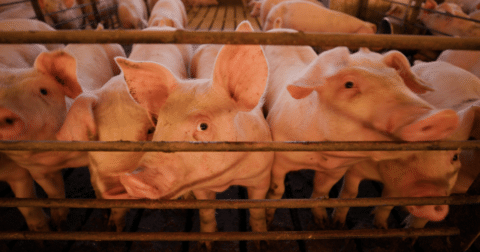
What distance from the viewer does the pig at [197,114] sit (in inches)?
37.9

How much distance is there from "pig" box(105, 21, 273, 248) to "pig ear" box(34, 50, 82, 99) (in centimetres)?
42

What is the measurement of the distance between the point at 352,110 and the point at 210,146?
69 centimetres

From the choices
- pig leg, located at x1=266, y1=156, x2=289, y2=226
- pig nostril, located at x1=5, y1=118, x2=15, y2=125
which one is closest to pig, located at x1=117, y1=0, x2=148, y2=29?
pig nostril, located at x1=5, y1=118, x2=15, y2=125

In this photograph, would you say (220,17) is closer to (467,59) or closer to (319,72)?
(467,59)

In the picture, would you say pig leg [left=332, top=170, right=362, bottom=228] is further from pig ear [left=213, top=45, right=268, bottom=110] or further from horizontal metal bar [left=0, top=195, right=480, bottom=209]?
pig ear [left=213, top=45, right=268, bottom=110]

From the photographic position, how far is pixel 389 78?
116cm

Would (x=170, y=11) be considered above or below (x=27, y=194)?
above

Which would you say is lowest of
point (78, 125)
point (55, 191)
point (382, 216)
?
point (382, 216)

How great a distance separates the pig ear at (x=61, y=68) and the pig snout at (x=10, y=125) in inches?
11.8

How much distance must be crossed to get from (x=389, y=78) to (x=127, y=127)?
50.0 inches

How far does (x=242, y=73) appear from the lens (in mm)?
1056

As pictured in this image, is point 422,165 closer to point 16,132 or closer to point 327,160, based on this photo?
point 327,160

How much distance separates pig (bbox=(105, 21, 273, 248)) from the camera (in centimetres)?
96

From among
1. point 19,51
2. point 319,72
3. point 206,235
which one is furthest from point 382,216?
→ point 19,51
